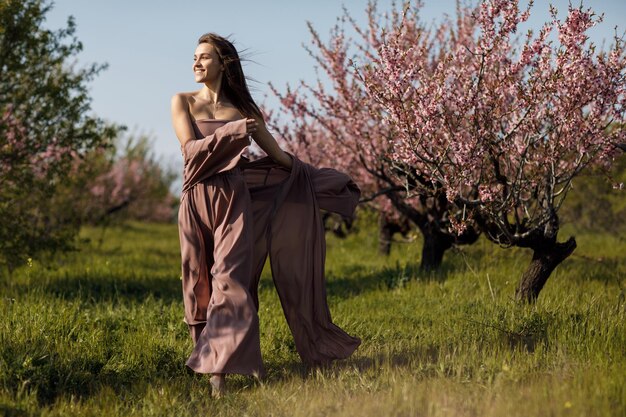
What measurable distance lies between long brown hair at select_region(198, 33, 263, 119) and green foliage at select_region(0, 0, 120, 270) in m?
4.83

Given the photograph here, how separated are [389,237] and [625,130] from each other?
6247mm

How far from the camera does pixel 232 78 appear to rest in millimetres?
5105

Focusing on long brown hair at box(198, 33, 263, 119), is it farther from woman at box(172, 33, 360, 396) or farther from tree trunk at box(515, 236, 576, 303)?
tree trunk at box(515, 236, 576, 303)

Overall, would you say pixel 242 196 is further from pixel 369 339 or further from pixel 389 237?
pixel 389 237

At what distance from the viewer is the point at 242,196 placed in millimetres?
4977

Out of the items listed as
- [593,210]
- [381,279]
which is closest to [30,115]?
[381,279]

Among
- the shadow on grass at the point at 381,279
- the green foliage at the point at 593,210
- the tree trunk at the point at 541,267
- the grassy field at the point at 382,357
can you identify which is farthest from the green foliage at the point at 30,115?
the green foliage at the point at 593,210

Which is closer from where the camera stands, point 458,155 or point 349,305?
point 458,155

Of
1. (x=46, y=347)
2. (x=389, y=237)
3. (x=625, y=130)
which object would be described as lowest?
(x=46, y=347)

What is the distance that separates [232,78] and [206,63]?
21 cm

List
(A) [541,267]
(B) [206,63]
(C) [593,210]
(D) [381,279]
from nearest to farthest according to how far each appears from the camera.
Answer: (B) [206,63] → (A) [541,267] → (D) [381,279] → (C) [593,210]

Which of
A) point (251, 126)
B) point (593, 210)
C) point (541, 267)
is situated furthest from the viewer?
point (593, 210)

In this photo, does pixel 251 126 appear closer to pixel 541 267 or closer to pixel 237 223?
pixel 237 223

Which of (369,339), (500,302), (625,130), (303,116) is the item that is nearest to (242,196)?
(369,339)
